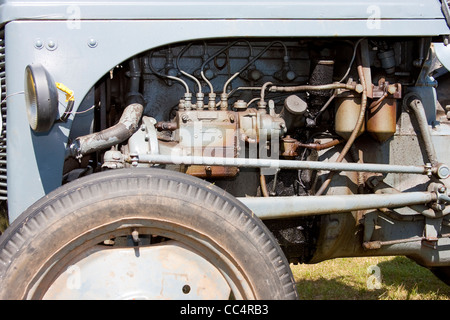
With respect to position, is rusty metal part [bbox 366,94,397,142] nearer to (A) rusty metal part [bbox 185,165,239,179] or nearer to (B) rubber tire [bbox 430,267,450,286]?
(A) rusty metal part [bbox 185,165,239,179]

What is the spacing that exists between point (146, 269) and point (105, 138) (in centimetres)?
66

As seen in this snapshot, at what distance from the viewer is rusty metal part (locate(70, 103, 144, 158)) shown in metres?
2.66

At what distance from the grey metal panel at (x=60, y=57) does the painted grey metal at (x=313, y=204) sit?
28.8 inches

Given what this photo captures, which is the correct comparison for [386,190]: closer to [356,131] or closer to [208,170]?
[356,131]

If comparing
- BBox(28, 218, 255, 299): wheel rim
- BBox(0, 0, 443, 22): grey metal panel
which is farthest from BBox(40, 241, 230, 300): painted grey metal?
BBox(0, 0, 443, 22): grey metal panel

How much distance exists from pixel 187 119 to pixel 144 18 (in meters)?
0.51

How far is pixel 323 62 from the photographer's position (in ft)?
9.73

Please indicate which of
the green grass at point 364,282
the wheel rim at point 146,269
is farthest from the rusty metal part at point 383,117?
the green grass at point 364,282

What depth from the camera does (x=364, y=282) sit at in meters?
4.57

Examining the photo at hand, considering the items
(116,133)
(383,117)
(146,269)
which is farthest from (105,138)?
(383,117)

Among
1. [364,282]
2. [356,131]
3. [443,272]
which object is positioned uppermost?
[356,131]

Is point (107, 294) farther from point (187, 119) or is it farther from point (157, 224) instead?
point (187, 119)
